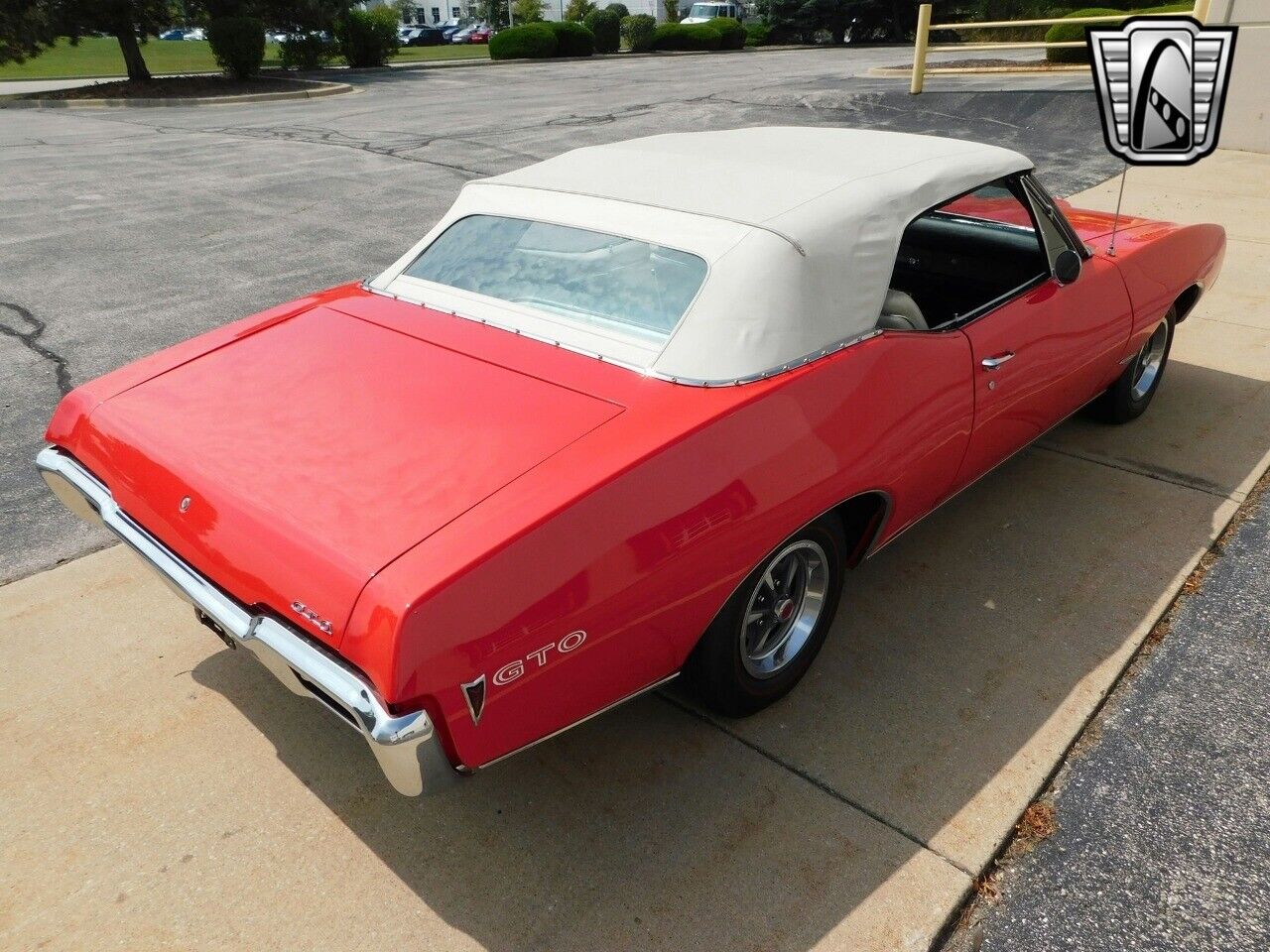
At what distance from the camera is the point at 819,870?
2350mm

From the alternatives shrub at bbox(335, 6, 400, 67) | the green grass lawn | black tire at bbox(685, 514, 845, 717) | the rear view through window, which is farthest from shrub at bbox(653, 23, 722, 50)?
black tire at bbox(685, 514, 845, 717)

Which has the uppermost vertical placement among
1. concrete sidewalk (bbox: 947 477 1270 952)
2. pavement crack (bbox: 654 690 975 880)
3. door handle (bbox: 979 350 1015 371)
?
door handle (bbox: 979 350 1015 371)

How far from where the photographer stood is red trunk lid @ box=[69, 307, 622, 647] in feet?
6.87

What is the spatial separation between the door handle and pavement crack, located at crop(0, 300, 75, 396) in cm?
467

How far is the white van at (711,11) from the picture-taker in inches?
1502

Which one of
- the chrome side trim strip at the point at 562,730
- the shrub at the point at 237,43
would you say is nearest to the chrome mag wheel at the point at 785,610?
the chrome side trim strip at the point at 562,730

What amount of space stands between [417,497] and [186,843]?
1153mm

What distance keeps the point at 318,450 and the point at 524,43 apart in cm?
3155

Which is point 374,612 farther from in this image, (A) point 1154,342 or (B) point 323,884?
(A) point 1154,342

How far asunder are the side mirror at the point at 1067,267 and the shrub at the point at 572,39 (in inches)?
1225

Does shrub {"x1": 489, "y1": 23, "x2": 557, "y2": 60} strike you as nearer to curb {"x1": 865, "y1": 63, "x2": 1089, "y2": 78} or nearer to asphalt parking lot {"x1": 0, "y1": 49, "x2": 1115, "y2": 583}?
asphalt parking lot {"x1": 0, "y1": 49, "x2": 1115, "y2": 583}

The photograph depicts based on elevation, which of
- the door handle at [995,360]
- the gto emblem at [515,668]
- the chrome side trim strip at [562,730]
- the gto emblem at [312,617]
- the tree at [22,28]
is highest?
the tree at [22,28]

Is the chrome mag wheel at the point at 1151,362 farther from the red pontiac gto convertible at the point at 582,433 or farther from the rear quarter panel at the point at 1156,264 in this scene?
the red pontiac gto convertible at the point at 582,433

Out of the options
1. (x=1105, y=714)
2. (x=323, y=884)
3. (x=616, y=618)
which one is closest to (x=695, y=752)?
(x=616, y=618)
